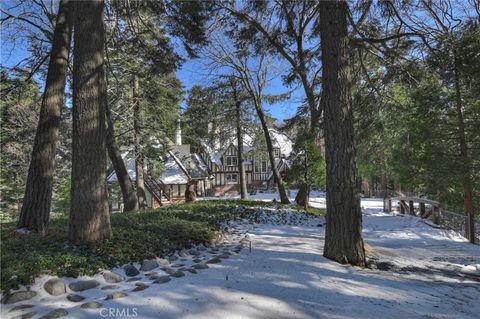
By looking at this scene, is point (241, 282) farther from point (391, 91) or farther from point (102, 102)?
point (391, 91)

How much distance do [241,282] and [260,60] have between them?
16208mm

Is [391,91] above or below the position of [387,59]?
below

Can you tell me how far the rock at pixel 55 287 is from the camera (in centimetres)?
328

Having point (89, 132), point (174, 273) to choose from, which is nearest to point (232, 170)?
point (89, 132)

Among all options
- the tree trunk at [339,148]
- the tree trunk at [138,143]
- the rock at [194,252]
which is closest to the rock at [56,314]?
the rock at [194,252]

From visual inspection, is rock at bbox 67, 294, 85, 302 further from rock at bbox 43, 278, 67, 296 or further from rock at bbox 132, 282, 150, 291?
rock at bbox 132, 282, 150, 291

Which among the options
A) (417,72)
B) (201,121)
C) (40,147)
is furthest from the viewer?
(201,121)

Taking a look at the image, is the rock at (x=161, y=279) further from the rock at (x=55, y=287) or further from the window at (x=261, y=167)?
the window at (x=261, y=167)

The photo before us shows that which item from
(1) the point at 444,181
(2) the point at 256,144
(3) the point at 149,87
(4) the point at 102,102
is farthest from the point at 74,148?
(2) the point at 256,144

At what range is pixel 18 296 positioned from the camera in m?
3.10

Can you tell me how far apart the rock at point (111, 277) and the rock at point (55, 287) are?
0.47 meters

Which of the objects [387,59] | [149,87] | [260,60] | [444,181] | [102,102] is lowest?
[444,181]

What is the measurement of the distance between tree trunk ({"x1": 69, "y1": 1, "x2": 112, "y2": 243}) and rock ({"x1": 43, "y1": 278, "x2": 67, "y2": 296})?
145 centimetres

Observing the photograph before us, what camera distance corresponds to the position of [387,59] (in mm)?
9375
